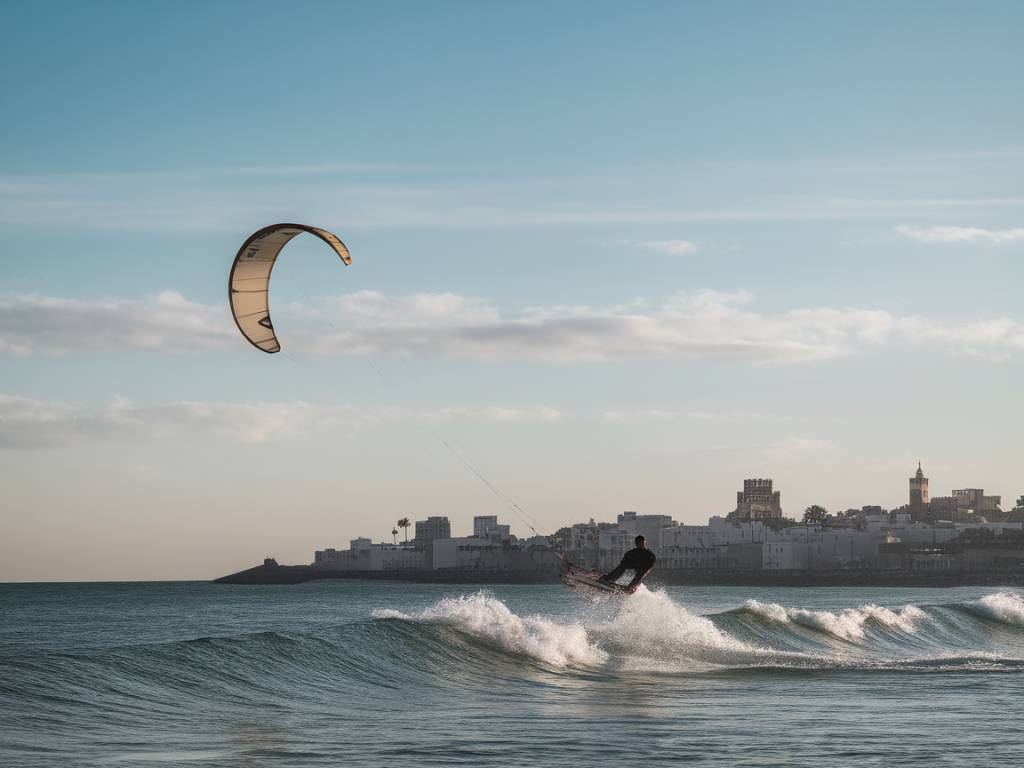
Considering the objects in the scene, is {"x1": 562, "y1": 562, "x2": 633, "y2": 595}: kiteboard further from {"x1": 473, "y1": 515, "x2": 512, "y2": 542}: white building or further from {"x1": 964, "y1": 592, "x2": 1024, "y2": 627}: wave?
{"x1": 473, "y1": 515, "x2": 512, "y2": 542}: white building

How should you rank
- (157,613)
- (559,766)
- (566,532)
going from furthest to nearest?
(566,532) < (157,613) < (559,766)

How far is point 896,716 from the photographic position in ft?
59.3

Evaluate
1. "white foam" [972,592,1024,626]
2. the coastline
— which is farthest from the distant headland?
"white foam" [972,592,1024,626]

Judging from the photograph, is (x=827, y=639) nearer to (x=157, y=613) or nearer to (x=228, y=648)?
(x=228, y=648)

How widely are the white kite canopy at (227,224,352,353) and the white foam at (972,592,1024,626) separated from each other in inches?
1312

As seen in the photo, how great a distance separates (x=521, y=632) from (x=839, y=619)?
49.6ft

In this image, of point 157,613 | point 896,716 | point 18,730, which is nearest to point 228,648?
point 18,730

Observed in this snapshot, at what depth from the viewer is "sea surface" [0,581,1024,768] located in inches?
594

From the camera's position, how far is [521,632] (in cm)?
2838

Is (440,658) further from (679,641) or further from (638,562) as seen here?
(679,641)

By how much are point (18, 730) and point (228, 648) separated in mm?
8462

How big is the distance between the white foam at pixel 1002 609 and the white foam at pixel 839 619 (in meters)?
5.82

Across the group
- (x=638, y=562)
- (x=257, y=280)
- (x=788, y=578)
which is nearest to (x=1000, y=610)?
(x=638, y=562)

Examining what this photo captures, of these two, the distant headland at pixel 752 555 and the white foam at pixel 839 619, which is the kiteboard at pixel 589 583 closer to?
the white foam at pixel 839 619
